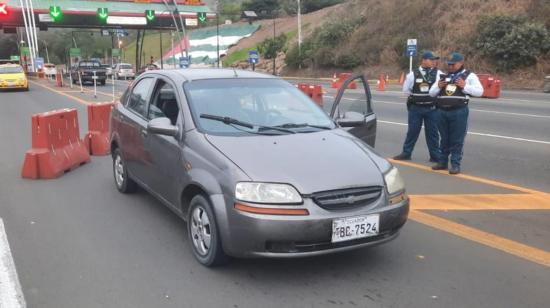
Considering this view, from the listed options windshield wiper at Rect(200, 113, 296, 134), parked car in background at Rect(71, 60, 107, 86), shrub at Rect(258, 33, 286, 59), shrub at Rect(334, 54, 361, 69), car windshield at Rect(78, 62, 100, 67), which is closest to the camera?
windshield wiper at Rect(200, 113, 296, 134)

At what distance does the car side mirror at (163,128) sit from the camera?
4.78 m

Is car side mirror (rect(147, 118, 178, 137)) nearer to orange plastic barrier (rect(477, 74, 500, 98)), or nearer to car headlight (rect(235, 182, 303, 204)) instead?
car headlight (rect(235, 182, 303, 204))

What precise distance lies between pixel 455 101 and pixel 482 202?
1823 millimetres

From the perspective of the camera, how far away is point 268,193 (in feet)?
12.6

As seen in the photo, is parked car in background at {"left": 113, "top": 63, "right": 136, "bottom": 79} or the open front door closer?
the open front door

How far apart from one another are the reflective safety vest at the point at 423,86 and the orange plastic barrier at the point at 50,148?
17.3ft

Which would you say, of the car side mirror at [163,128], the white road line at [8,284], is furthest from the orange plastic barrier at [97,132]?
the car side mirror at [163,128]

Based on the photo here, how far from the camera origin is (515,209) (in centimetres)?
593

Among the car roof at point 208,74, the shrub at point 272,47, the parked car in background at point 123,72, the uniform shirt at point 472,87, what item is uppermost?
the shrub at point 272,47

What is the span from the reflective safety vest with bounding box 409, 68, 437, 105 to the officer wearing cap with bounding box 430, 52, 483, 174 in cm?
50

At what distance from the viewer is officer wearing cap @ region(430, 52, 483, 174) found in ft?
24.5

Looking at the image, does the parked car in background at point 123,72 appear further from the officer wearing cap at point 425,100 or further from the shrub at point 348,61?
the officer wearing cap at point 425,100

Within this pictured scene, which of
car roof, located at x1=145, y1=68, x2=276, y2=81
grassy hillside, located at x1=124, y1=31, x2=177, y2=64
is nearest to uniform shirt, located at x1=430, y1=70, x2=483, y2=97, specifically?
car roof, located at x1=145, y1=68, x2=276, y2=81

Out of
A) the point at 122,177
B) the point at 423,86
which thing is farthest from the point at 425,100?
the point at 122,177
